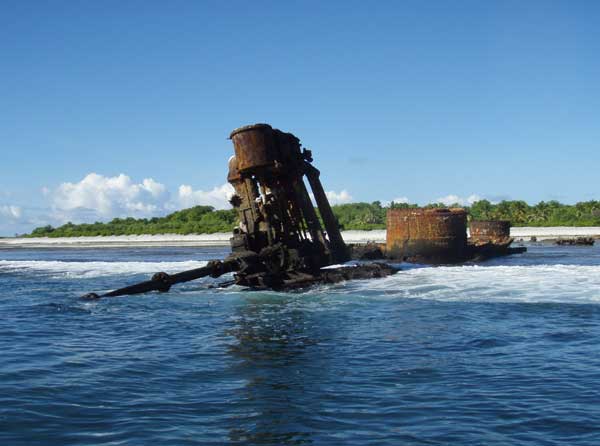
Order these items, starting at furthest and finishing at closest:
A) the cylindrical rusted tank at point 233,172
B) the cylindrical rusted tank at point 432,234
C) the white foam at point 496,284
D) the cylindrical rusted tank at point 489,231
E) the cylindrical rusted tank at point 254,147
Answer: the cylindrical rusted tank at point 489,231 < the cylindrical rusted tank at point 432,234 < the cylindrical rusted tank at point 233,172 < the cylindrical rusted tank at point 254,147 < the white foam at point 496,284

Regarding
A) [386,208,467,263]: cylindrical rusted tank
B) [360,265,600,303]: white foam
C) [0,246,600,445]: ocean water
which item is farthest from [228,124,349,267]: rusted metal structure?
[386,208,467,263]: cylindrical rusted tank

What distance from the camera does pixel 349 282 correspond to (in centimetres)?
1736

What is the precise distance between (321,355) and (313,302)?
5.60 metres

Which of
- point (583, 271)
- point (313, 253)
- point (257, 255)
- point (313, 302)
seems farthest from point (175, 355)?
point (583, 271)

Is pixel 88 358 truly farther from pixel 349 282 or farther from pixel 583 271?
pixel 583 271

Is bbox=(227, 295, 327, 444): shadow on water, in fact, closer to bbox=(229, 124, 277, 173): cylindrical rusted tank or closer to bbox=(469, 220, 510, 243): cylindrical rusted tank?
bbox=(229, 124, 277, 173): cylindrical rusted tank

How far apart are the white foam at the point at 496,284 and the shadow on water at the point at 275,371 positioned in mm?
3485

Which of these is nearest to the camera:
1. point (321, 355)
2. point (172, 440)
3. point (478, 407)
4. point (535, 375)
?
point (172, 440)

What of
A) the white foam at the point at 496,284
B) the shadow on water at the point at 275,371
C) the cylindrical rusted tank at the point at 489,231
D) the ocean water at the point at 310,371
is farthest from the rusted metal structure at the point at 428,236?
the shadow on water at the point at 275,371

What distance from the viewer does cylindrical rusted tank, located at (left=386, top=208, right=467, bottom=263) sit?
23922 mm

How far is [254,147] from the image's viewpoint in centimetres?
1608

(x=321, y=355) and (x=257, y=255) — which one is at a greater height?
(x=257, y=255)

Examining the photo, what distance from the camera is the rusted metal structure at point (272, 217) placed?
16141 mm

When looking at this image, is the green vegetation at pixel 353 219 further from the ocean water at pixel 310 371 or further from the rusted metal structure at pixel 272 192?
the ocean water at pixel 310 371
